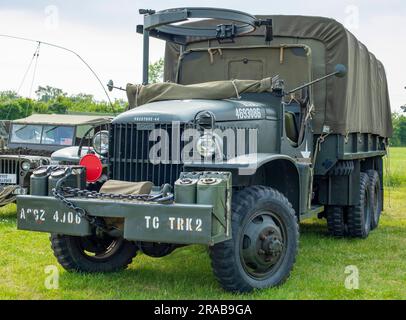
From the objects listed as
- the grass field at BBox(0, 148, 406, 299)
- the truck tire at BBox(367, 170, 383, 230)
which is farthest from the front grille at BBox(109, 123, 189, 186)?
the truck tire at BBox(367, 170, 383, 230)

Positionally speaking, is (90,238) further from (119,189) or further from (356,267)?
(356,267)

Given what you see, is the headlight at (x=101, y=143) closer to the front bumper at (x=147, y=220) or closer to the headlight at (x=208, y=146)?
the front bumper at (x=147, y=220)

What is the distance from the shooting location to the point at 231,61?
771 centimetres

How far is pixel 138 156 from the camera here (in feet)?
18.1

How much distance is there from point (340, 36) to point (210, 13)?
2115 mm

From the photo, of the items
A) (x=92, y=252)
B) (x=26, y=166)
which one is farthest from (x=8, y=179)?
(x=92, y=252)

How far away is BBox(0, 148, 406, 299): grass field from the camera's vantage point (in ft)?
17.2

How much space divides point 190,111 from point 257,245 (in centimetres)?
130

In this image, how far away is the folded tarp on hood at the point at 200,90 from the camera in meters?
6.15

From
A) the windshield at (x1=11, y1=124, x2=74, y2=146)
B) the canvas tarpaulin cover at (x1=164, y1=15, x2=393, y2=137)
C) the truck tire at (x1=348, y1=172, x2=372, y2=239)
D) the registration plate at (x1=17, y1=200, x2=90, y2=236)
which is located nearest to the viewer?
the registration plate at (x1=17, y1=200, x2=90, y2=236)

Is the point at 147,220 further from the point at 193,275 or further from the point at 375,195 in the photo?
the point at 375,195

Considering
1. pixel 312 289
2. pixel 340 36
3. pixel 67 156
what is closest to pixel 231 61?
pixel 340 36

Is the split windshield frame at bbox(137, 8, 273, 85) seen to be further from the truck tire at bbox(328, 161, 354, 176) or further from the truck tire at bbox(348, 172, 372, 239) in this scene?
the truck tire at bbox(348, 172, 372, 239)

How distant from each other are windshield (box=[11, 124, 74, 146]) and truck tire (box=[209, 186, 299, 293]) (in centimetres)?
621
